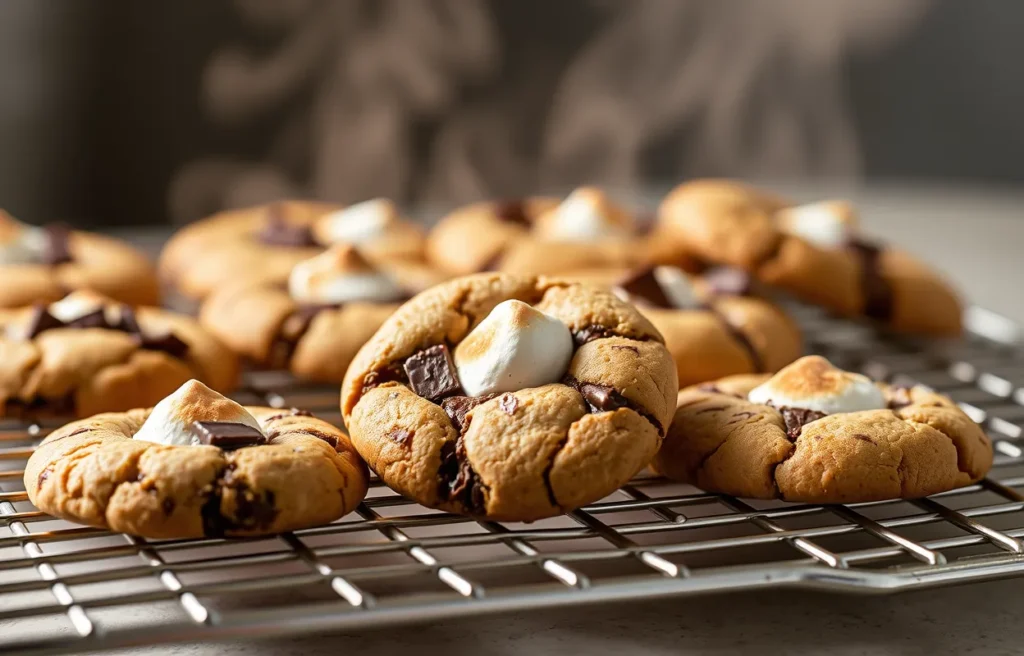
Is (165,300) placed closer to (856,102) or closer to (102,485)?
(102,485)

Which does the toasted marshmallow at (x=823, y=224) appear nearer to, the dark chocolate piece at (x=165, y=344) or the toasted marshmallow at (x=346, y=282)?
the toasted marshmallow at (x=346, y=282)

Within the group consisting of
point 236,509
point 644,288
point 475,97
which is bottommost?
point 236,509

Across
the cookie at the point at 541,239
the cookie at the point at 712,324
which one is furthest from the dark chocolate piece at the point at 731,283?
the cookie at the point at 541,239

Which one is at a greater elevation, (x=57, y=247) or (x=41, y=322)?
(x=57, y=247)

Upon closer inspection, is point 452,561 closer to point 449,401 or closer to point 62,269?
point 449,401

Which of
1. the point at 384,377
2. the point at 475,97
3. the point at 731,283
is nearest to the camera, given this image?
the point at 384,377

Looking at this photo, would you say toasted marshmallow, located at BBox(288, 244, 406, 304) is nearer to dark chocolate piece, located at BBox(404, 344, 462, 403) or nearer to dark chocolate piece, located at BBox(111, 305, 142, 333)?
dark chocolate piece, located at BBox(111, 305, 142, 333)

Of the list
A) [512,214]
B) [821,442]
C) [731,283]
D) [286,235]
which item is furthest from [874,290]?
[286,235]
